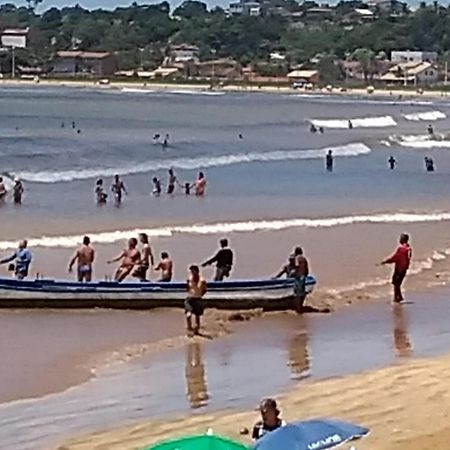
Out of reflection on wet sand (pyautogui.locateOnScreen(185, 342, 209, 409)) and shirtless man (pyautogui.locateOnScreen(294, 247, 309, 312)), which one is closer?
reflection on wet sand (pyautogui.locateOnScreen(185, 342, 209, 409))

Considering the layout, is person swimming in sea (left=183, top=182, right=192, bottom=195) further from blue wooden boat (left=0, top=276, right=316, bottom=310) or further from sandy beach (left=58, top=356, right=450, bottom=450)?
sandy beach (left=58, top=356, right=450, bottom=450)

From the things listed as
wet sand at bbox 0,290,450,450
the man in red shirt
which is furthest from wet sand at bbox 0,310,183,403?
the man in red shirt

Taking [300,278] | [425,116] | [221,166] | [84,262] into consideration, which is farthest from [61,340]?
[425,116]

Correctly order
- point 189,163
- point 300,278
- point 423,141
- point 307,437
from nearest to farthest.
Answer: point 307,437 → point 300,278 → point 189,163 → point 423,141

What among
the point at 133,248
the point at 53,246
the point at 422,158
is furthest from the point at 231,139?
the point at 133,248

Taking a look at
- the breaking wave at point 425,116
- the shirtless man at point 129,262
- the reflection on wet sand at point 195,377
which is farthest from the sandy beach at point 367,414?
the breaking wave at point 425,116

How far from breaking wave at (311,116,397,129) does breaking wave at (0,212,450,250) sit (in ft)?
216

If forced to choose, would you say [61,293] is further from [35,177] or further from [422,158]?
[422,158]

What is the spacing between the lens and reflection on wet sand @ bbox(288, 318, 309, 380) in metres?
16.4

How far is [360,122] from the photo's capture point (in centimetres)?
10875

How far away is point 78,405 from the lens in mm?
14742

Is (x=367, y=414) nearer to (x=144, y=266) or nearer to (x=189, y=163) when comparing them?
(x=144, y=266)

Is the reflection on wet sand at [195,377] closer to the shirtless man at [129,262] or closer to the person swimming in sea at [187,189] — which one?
the shirtless man at [129,262]

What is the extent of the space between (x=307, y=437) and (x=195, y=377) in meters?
7.13
